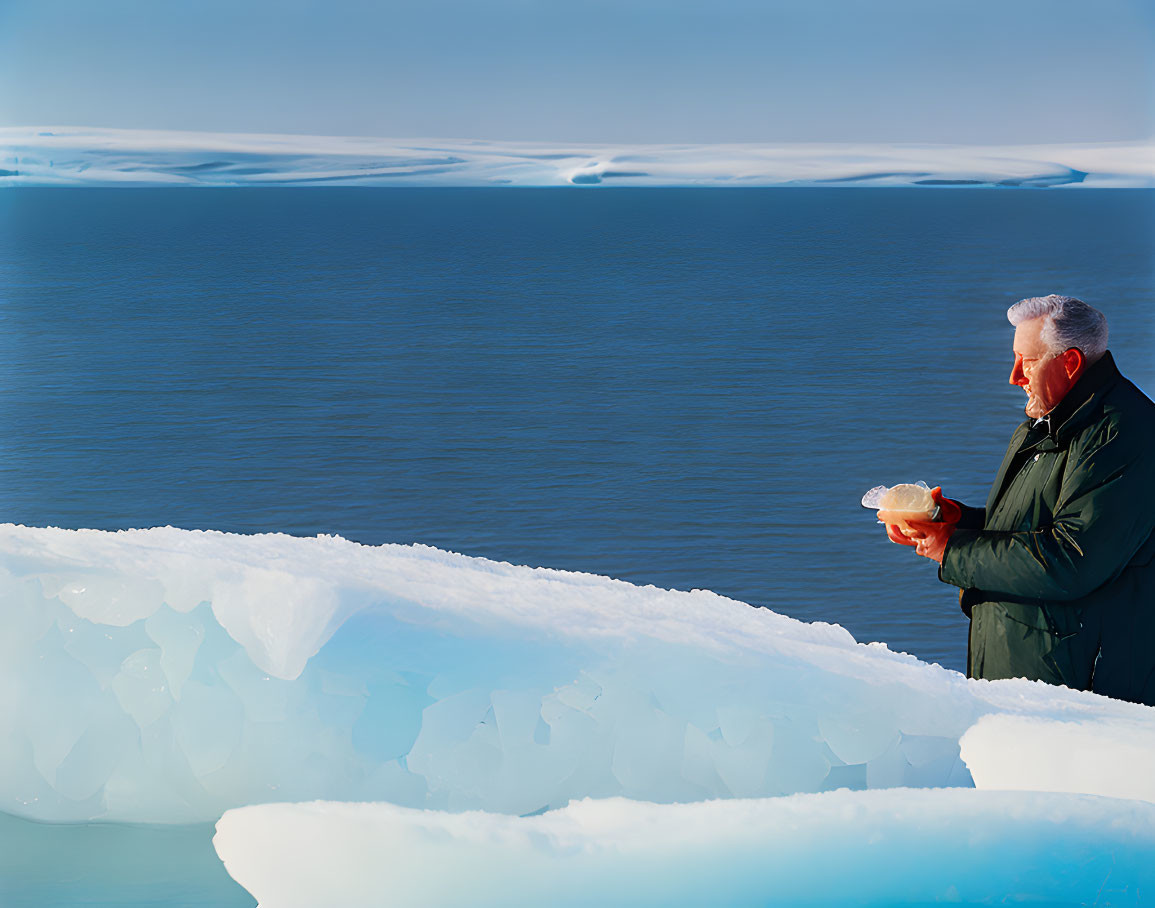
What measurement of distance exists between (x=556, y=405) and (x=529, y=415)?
4.28 ft

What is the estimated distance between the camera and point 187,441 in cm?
1897

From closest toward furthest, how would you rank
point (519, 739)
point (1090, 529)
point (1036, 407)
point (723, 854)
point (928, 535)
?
point (723, 854) → point (1090, 529) → point (1036, 407) → point (928, 535) → point (519, 739)

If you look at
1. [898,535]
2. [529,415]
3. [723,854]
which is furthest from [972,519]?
[529,415]

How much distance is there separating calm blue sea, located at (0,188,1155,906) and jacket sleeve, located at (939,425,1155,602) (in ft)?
6.32

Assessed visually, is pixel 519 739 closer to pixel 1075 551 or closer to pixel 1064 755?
pixel 1064 755

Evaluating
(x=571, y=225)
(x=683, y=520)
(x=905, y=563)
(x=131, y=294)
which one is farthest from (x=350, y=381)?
(x=571, y=225)

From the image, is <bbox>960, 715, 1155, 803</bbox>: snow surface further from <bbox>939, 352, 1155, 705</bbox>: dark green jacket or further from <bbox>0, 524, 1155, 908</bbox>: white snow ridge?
<bbox>939, 352, 1155, 705</bbox>: dark green jacket

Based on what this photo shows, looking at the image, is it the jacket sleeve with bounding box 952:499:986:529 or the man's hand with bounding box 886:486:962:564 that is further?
the jacket sleeve with bounding box 952:499:986:529

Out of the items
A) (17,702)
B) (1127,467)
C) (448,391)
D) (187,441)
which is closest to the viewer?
Answer: (1127,467)

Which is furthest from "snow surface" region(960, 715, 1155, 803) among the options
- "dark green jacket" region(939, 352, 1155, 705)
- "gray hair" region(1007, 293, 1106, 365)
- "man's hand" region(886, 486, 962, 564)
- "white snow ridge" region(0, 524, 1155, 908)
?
"gray hair" region(1007, 293, 1106, 365)

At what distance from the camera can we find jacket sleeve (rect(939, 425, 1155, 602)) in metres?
3.04

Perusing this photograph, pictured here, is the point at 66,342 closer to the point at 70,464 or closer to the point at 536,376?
the point at 536,376

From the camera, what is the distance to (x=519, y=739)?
3.41m

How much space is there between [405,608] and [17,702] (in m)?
1.08
